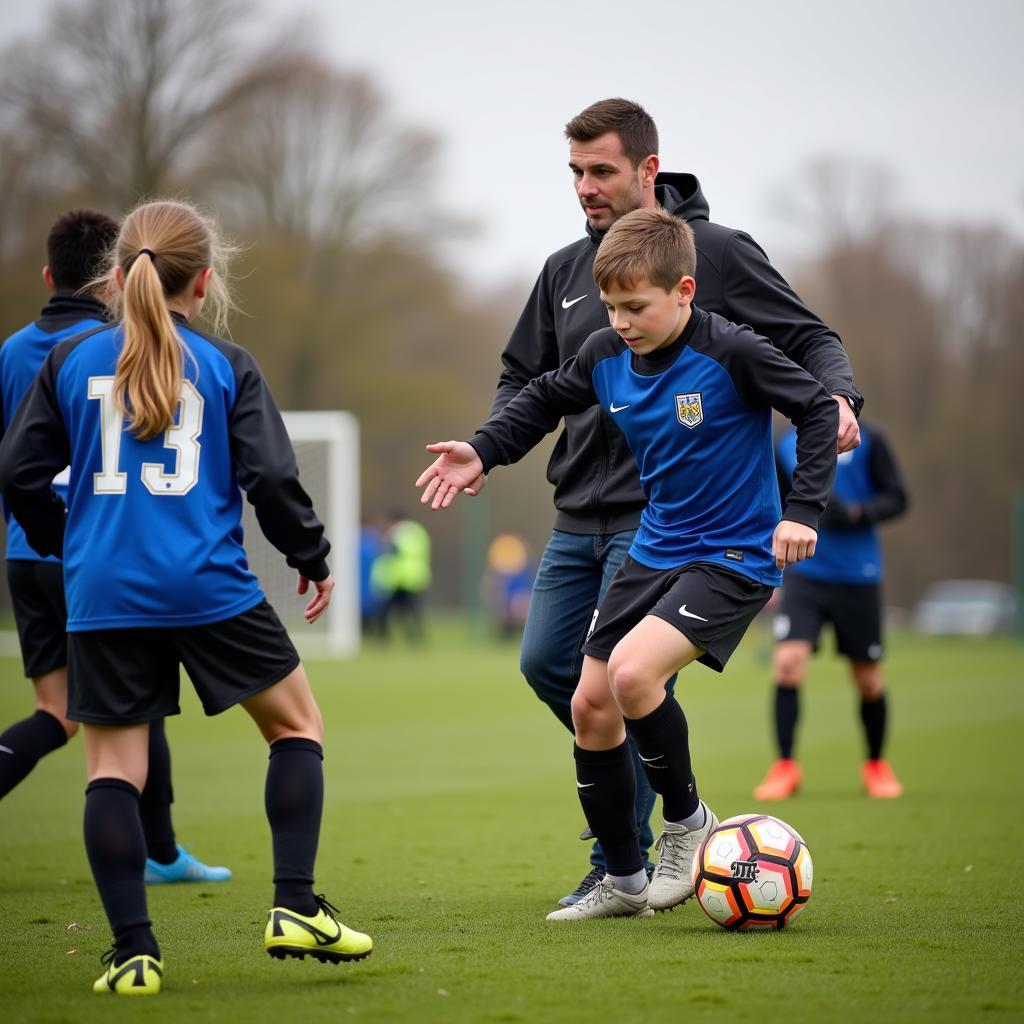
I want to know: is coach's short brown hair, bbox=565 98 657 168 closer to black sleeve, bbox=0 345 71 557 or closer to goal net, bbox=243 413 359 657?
black sleeve, bbox=0 345 71 557

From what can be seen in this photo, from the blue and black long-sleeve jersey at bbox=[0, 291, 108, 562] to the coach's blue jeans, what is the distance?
1.73 metres

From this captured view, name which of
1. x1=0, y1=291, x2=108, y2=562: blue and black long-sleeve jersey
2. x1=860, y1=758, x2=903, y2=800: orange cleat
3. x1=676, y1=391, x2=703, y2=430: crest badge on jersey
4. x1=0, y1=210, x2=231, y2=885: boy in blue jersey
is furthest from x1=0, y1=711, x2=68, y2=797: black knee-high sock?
x1=860, y1=758, x2=903, y2=800: orange cleat

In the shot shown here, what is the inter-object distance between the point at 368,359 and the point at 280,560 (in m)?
17.7

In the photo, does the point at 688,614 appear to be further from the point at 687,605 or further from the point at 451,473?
the point at 451,473

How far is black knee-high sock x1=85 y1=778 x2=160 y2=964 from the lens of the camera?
3818mm

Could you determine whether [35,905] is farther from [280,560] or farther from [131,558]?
[280,560]

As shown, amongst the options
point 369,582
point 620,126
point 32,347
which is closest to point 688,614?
point 620,126

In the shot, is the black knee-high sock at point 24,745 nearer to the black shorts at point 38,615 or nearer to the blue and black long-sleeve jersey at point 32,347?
the black shorts at point 38,615

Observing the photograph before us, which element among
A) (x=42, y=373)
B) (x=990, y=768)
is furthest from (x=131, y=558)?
(x=990, y=768)

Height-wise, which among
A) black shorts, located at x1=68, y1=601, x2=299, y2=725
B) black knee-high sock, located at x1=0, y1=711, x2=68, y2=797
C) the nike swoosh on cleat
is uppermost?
the nike swoosh on cleat

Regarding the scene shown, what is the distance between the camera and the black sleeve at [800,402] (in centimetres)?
454

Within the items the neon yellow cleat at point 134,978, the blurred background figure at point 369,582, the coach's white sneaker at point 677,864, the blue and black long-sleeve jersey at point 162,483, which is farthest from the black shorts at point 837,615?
the blurred background figure at point 369,582

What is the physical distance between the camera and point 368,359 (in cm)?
3794

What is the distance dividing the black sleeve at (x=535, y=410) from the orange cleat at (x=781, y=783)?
4.10m
